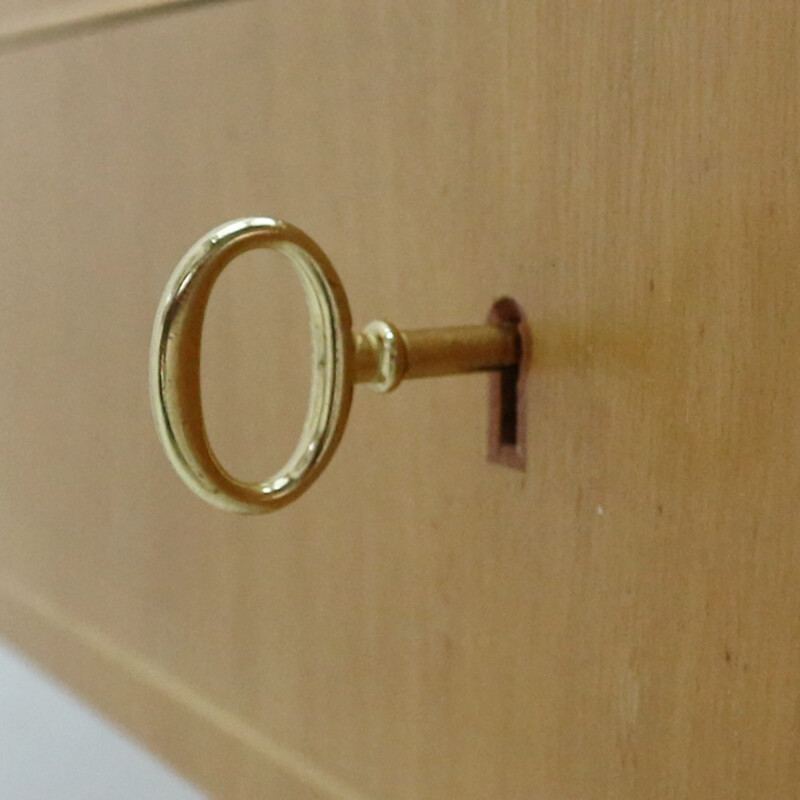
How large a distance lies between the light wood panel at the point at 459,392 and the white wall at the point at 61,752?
0.21 feet

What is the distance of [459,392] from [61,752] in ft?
1.32

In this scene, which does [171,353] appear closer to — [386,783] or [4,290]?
[386,783]

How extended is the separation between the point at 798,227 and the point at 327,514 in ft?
0.55

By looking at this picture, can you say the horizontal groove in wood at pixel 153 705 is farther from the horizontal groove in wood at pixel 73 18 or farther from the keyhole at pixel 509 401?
the horizontal groove in wood at pixel 73 18

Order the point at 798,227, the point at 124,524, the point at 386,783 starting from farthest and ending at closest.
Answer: the point at 124,524, the point at 386,783, the point at 798,227

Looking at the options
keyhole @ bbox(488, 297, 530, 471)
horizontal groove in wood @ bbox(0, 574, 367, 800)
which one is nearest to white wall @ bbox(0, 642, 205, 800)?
horizontal groove in wood @ bbox(0, 574, 367, 800)

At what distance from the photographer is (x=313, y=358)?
0.20m

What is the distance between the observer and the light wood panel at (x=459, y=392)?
0.19 meters

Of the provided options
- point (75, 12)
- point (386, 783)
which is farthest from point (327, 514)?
point (75, 12)

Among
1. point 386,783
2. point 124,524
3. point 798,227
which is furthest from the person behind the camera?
point 124,524

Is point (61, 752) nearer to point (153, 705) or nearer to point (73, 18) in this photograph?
point (153, 705)

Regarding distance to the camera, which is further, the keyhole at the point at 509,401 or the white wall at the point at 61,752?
the white wall at the point at 61,752

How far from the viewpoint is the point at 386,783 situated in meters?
0.29

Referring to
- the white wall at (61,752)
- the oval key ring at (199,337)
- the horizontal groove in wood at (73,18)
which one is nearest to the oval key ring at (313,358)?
the oval key ring at (199,337)
